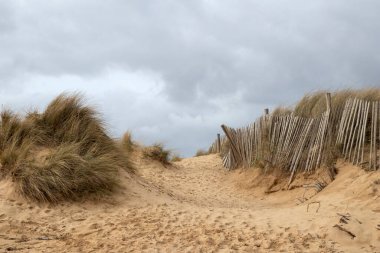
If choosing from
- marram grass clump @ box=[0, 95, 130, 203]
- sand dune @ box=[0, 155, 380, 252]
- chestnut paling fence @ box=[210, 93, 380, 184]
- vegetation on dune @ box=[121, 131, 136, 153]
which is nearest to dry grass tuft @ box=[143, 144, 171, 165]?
vegetation on dune @ box=[121, 131, 136, 153]

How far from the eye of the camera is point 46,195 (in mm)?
6566

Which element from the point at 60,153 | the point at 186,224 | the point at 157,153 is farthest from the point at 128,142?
the point at 186,224

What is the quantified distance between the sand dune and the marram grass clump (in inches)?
9.9

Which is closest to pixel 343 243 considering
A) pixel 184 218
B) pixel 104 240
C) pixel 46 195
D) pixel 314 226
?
pixel 314 226

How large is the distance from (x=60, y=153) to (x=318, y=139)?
5047 mm

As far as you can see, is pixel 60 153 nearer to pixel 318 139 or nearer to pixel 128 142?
pixel 318 139

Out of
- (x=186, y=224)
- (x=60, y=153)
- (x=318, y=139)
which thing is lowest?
(x=186, y=224)

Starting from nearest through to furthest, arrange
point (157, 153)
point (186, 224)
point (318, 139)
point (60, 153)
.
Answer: point (186, 224), point (60, 153), point (318, 139), point (157, 153)

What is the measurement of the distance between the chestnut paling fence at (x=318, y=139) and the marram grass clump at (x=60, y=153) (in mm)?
3436

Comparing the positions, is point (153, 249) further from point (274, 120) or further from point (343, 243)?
point (274, 120)

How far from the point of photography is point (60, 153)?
7008mm

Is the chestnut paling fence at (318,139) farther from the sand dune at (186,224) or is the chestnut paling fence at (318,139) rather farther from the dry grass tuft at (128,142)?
the dry grass tuft at (128,142)

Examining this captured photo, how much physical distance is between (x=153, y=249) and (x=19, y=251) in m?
1.54

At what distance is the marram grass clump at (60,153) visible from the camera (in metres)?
6.60
